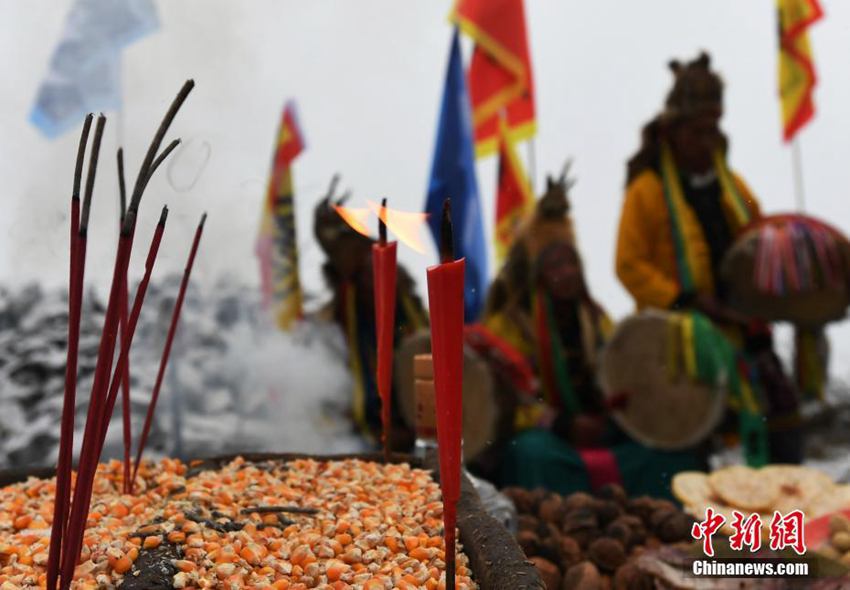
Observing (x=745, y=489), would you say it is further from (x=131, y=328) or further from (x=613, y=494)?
(x=131, y=328)

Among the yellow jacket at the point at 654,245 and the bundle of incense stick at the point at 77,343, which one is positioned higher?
the yellow jacket at the point at 654,245

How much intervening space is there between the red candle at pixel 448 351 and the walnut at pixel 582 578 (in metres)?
0.99

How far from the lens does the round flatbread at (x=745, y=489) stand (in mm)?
2469

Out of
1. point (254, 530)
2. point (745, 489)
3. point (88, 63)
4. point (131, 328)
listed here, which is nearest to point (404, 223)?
point (131, 328)

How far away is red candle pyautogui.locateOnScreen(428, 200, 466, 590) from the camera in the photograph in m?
1.07

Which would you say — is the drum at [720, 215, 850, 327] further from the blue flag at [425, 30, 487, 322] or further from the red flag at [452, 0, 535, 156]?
the red flag at [452, 0, 535, 156]

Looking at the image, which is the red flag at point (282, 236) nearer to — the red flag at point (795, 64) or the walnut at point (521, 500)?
the walnut at point (521, 500)

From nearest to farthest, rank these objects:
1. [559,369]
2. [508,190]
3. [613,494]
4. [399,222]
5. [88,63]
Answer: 1. [399,222]
2. [613,494]
3. [559,369]
4. [88,63]
5. [508,190]

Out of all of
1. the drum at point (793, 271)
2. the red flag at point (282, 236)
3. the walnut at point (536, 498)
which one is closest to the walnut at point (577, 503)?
the walnut at point (536, 498)

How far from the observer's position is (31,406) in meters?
5.06

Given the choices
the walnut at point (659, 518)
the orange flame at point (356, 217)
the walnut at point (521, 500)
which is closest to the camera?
the orange flame at point (356, 217)

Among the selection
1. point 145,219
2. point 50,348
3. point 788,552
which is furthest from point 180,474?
point 50,348

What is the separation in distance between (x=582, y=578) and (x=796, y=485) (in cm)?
100

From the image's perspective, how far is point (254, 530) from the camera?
149cm
